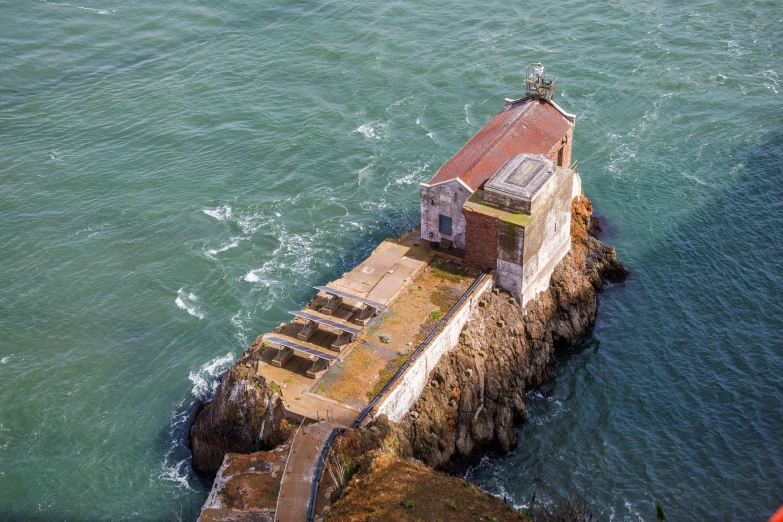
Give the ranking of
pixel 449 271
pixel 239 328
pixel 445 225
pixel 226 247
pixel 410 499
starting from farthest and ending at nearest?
pixel 226 247 < pixel 239 328 < pixel 445 225 < pixel 449 271 < pixel 410 499

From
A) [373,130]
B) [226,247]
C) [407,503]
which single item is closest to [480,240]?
[407,503]

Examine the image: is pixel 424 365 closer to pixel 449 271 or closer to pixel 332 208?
pixel 449 271

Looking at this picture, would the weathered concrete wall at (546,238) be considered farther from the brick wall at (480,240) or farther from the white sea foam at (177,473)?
the white sea foam at (177,473)

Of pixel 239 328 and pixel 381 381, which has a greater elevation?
pixel 381 381

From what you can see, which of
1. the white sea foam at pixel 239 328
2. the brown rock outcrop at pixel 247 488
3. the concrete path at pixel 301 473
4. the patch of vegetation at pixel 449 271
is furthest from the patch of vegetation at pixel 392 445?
the white sea foam at pixel 239 328

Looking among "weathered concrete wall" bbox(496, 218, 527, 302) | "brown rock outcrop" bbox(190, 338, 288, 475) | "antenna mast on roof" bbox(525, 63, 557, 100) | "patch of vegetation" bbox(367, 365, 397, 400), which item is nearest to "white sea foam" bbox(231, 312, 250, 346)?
"brown rock outcrop" bbox(190, 338, 288, 475)

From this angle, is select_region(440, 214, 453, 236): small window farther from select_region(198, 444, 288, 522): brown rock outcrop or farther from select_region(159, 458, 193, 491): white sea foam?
select_region(159, 458, 193, 491): white sea foam
